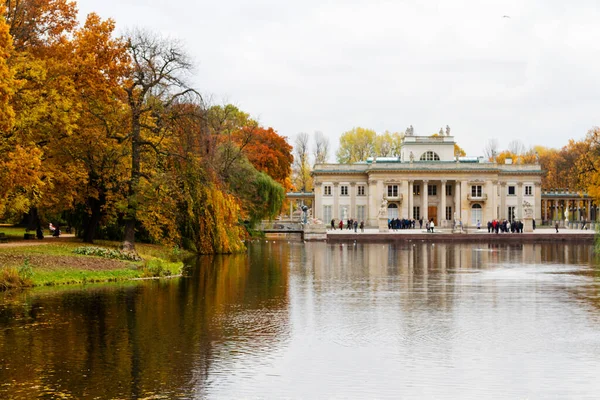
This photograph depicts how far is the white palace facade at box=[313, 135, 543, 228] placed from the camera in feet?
297

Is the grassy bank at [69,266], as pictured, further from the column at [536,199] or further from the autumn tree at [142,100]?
the column at [536,199]

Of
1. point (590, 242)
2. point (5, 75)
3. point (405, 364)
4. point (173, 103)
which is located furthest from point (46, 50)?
point (590, 242)

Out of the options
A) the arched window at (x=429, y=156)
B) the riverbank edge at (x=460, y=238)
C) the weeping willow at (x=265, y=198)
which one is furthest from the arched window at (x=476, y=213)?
the weeping willow at (x=265, y=198)

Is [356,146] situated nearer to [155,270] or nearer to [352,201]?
[352,201]

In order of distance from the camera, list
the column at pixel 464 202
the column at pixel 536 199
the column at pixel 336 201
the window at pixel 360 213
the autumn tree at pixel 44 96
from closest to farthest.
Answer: the autumn tree at pixel 44 96 → the column at pixel 464 202 → the column at pixel 336 201 → the window at pixel 360 213 → the column at pixel 536 199

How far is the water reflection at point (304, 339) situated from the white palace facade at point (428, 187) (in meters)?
62.9

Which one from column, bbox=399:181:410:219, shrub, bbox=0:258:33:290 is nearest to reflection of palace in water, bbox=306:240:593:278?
shrub, bbox=0:258:33:290

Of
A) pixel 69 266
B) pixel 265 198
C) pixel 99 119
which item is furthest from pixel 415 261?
pixel 265 198

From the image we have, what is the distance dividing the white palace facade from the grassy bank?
197ft

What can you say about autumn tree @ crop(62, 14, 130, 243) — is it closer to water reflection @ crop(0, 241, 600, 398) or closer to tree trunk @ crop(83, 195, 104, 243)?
tree trunk @ crop(83, 195, 104, 243)

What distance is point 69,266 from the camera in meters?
27.1

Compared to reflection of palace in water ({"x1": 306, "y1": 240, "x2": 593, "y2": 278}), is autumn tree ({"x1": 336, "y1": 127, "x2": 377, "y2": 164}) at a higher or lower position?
higher

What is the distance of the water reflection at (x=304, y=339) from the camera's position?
12141mm

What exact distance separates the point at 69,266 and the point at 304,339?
535 inches
